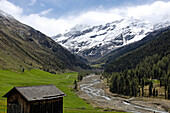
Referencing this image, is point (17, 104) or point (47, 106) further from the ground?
point (17, 104)

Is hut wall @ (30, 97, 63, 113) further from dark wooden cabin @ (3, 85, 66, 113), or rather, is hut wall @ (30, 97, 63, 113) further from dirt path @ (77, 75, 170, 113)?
dirt path @ (77, 75, 170, 113)

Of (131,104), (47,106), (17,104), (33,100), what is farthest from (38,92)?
(131,104)

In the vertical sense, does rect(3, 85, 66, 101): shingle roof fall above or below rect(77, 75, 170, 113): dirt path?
above

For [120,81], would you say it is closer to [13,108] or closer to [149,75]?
[149,75]

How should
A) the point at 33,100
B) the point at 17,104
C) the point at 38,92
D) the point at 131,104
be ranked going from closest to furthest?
the point at 33,100 < the point at 17,104 < the point at 38,92 < the point at 131,104

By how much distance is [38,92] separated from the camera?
3466 centimetres

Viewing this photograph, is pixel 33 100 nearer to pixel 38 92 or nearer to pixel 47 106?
pixel 38 92

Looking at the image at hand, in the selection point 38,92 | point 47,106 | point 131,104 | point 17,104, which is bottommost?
point 131,104

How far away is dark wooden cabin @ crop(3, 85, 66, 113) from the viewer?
108 ft

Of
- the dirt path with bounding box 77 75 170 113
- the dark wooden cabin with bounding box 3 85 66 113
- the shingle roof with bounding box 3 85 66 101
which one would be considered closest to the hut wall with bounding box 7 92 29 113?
the dark wooden cabin with bounding box 3 85 66 113

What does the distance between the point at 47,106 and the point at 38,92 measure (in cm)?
328

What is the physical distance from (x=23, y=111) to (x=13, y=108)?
2.83m

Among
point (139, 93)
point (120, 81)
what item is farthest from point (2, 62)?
point (139, 93)

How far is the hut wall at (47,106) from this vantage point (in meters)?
33.0
